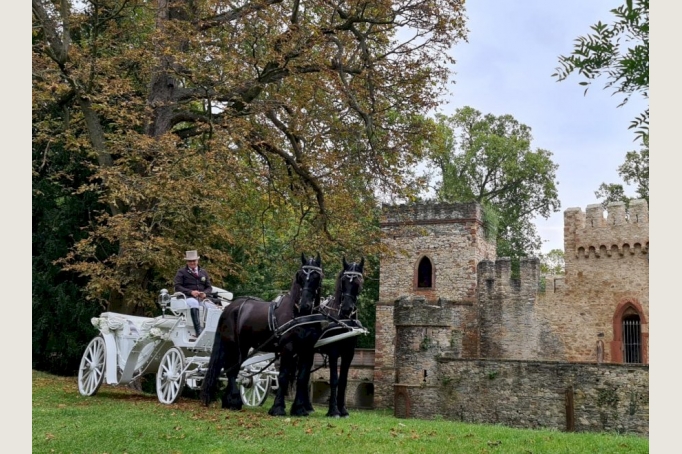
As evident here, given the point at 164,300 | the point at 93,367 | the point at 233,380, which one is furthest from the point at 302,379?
the point at 93,367

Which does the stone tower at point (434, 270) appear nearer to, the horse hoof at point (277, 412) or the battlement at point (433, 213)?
the battlement at point (433, 213)

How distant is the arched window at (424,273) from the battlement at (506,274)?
1950 mm

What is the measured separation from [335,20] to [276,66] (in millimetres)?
2333

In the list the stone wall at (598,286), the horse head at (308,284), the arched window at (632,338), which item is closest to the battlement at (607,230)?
the stone wall at (598,286)

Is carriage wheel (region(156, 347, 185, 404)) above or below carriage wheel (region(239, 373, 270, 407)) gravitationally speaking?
above

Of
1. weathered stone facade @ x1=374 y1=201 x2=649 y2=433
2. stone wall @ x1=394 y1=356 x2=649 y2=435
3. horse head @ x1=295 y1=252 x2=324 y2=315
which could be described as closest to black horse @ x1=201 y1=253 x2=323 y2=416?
horse head @ x1=295 y1=252 x2=324 y2=315

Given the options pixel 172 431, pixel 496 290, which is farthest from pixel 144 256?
pixel 496 290

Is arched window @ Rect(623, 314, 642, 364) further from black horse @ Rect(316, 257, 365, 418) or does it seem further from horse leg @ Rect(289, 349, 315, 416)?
horse leg @ Rect(289, 349, 315, 416)

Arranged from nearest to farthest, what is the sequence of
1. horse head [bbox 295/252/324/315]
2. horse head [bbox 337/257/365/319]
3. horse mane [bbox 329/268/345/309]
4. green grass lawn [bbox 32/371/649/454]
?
1. green grass lawn [bbox 32/371/649/454]
2. horse head [bbox 295/252/324/315]
3. horse head [bbox 337/257/365/319]
4. horse mane [bbox 329/268/345/309]

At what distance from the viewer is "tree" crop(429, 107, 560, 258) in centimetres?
4297

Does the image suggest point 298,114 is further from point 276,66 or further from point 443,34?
point 443,34

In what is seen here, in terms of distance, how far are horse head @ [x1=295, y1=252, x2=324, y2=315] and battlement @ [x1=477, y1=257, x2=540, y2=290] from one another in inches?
736

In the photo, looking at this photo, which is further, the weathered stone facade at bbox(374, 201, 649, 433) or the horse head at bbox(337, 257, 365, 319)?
the weathered stone facade at bbox(374, 201, 649, 433)

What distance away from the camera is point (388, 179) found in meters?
17.7
